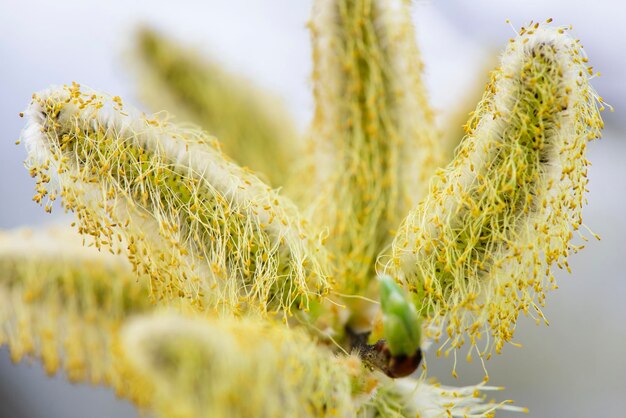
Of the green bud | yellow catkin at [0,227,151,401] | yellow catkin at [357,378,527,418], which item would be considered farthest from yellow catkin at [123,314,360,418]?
yellow catkin at [0,227,151,401]

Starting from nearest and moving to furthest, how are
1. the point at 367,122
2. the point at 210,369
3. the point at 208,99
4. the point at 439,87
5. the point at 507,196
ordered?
the point at 210,369
the point at 507,196
the point at 367,122
the point at 208,99
the point at 439,87

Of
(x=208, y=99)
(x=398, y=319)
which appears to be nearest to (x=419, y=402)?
(x=398, y=319)

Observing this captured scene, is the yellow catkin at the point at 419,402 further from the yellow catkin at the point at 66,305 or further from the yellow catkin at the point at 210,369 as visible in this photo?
the yellow catkin at the point at 66,305

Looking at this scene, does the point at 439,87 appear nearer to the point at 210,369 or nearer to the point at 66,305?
the point at 66,305

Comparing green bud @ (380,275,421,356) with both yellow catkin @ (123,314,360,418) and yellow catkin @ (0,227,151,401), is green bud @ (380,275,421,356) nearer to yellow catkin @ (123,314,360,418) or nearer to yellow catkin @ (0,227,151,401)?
yellow catkin @ (123,314,360,418)

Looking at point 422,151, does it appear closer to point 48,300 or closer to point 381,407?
point 381,407

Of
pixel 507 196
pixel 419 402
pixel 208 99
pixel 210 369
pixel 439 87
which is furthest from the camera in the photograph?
pixel 439 87
